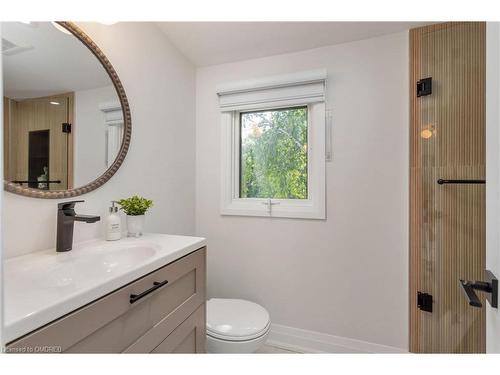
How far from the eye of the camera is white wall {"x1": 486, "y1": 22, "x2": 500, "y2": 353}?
0.52m

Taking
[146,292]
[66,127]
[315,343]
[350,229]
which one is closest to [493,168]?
[146,292]

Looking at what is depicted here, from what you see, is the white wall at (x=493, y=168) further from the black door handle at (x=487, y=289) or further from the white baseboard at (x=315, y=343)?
the white baseboard at (x=315, y=343)

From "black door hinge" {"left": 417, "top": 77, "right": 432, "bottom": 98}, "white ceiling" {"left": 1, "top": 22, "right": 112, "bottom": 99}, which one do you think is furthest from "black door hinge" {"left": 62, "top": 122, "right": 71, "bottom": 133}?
"black door hinge" {"left": 417, "top": 77, "right": 432, "bottom": 98}

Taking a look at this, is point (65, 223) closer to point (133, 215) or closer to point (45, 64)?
point (133, 215)

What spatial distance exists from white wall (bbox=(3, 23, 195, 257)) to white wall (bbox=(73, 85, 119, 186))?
0.10m

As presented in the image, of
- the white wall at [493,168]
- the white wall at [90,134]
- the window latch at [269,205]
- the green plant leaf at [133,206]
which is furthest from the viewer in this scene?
the window latch at [269,205]

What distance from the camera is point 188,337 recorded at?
1.02 m

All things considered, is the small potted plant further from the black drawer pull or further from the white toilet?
the white toilet

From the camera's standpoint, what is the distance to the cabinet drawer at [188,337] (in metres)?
0.90

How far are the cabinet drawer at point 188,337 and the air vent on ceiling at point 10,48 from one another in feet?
3.77

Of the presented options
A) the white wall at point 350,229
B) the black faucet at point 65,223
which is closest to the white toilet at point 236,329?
the white wall at point 350,229
